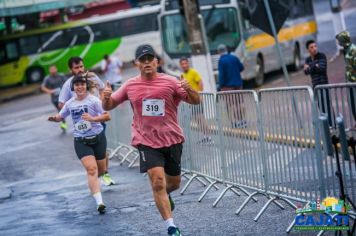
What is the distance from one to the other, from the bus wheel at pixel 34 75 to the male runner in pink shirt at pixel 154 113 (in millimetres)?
37345

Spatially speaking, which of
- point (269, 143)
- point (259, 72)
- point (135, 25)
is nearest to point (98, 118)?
point (269, 143)

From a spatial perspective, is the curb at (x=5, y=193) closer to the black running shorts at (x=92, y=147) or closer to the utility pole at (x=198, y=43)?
the black running shorts at (x=92, y=147)

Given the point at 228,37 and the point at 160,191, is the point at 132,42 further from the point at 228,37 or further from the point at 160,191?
the point at 160,191

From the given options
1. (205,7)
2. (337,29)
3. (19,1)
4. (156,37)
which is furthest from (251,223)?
(156,37)

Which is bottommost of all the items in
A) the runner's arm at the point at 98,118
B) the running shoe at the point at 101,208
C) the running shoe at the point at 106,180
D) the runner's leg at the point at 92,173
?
the running shoe at the point at 106,180

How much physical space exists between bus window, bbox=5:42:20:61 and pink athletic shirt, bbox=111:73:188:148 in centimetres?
3699

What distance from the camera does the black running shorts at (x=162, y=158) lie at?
8250mm

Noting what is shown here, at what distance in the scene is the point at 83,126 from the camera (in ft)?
35.3

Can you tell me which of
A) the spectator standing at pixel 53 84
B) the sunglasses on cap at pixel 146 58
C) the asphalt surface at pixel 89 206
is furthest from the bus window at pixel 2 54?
the sunglasses on cap at pixel 146 58

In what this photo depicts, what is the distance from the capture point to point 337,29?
32062mm

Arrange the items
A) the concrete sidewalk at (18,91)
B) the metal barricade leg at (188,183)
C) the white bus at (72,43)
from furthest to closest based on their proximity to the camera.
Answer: the white bus at (72,43)
the concrete sidewalk at (18,91)
the metal barricade leg at (188,183)

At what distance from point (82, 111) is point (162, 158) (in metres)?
2.60

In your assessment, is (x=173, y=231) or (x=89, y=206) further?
(x=89, y=206)

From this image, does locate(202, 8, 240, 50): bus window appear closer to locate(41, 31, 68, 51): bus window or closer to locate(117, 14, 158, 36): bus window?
locate(41, 31, 68, 51): bus window
